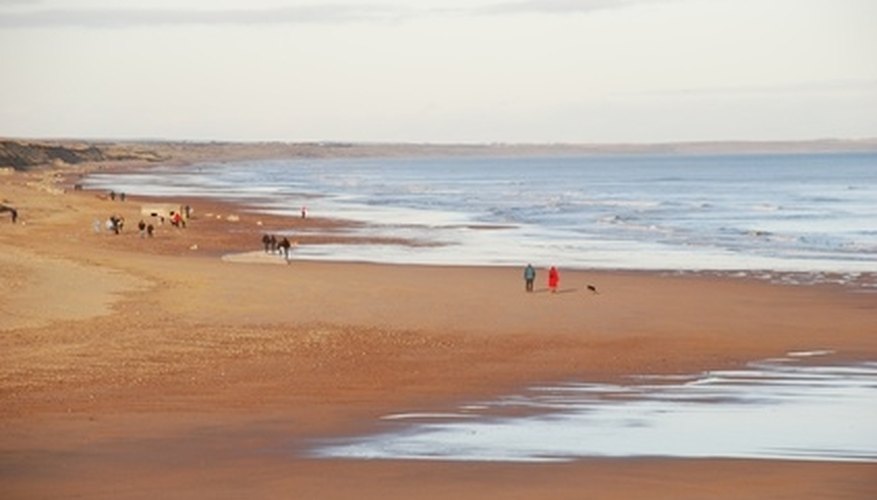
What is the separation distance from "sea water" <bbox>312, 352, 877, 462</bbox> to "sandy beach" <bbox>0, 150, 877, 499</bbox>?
504 millimetres

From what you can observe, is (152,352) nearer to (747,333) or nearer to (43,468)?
(43,468)

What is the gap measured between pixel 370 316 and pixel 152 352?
6.96m

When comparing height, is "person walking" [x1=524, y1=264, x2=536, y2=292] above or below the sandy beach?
above

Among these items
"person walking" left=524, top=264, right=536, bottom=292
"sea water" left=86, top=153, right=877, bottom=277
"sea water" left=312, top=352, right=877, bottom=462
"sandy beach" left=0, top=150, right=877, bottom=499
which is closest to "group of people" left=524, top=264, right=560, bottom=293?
"person walking" left=524, top=264, right=536, bottom=292

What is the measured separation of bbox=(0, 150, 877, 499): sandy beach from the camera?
14938mm

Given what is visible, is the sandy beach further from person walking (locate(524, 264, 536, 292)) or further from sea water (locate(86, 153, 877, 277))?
sea water (locate(86, 153, 877, 277))

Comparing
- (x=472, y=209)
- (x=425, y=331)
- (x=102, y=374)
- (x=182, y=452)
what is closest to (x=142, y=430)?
(x=182, y=452)

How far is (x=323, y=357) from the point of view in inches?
956

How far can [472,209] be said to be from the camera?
86.1 m

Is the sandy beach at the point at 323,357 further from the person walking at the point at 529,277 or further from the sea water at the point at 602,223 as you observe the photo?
the sea water at the point at 602,223

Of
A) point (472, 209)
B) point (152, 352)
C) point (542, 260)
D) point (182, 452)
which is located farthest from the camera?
point (472, 209)

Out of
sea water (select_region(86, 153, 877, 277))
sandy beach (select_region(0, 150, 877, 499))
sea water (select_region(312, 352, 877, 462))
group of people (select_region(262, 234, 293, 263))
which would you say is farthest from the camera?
sea water (select_region(86, 153, 877, 277))

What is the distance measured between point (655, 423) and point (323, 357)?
766 cm

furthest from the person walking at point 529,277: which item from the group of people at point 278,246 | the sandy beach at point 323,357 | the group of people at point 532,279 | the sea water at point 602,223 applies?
the group of people at point 278,246
